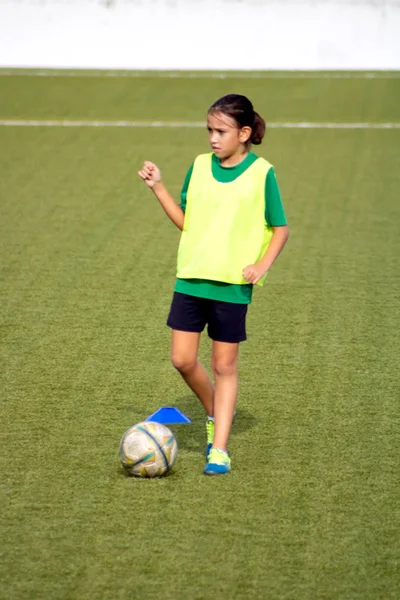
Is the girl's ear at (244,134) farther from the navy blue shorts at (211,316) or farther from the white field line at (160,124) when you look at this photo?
the white field line at (160,124)

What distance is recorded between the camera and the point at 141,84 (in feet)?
58.1

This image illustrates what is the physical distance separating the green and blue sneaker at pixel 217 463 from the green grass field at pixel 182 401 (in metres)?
0.05

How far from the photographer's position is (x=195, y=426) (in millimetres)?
5648

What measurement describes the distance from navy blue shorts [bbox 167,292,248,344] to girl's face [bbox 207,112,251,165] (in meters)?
0.62

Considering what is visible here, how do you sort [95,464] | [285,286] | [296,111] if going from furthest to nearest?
[296,111] < [285,286] < [95,464]

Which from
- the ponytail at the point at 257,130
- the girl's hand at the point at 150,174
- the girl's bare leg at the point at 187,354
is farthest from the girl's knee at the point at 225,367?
the ponytail at the point at 257,130

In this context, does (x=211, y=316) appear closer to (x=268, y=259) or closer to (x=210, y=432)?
(x=268, y=259)

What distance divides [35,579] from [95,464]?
110cm

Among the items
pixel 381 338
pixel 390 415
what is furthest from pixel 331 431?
Result: pixel 381 338

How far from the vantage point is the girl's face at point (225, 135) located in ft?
16.0

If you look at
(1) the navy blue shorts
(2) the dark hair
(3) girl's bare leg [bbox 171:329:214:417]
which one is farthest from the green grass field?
(2) the dark hair

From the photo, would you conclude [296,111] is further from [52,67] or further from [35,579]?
[35,579]

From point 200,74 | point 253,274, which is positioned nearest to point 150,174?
point 253,274

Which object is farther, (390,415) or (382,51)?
(382,51)
